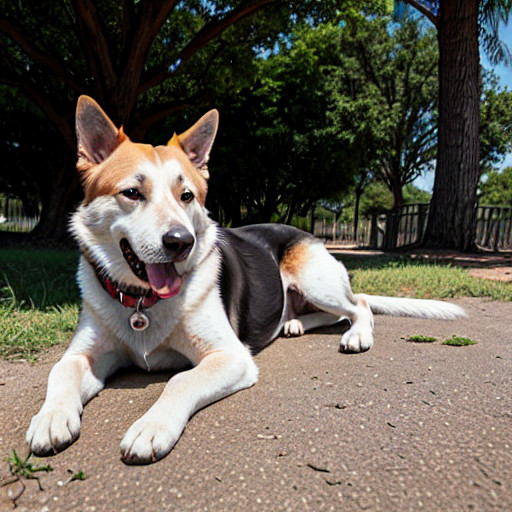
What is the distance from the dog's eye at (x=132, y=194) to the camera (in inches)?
96.7

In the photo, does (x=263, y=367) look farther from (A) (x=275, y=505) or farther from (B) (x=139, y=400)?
(A) (x=275, y=505)

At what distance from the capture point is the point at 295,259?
3936 mm

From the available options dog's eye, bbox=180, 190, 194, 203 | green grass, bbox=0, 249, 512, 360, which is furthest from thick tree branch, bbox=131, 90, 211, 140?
dog's eye, bbox=180, 190, 194, 203

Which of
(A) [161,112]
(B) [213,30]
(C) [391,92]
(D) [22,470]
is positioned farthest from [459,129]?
(C) [391,92]

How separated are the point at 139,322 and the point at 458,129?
34.1ft

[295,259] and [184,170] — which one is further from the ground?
[184,170]

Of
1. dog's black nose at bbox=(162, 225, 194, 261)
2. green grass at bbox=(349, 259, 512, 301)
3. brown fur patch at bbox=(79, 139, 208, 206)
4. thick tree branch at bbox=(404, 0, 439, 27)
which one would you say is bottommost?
green grass at bbox=(349, 259, 512, 301)

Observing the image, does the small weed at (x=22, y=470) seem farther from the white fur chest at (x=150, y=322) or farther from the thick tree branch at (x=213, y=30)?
the thick tree branch at (x=213, y=30)

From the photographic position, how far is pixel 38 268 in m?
7.75

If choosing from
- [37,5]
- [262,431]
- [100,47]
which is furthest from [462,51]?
[262,431]

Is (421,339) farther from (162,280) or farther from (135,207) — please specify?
(135,207)

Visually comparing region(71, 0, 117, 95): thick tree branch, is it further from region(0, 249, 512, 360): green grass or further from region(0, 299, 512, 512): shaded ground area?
region(0, 299, 512, 512): shaded ground area

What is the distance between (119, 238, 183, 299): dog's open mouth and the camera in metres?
2.41

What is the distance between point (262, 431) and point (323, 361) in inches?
43.4
